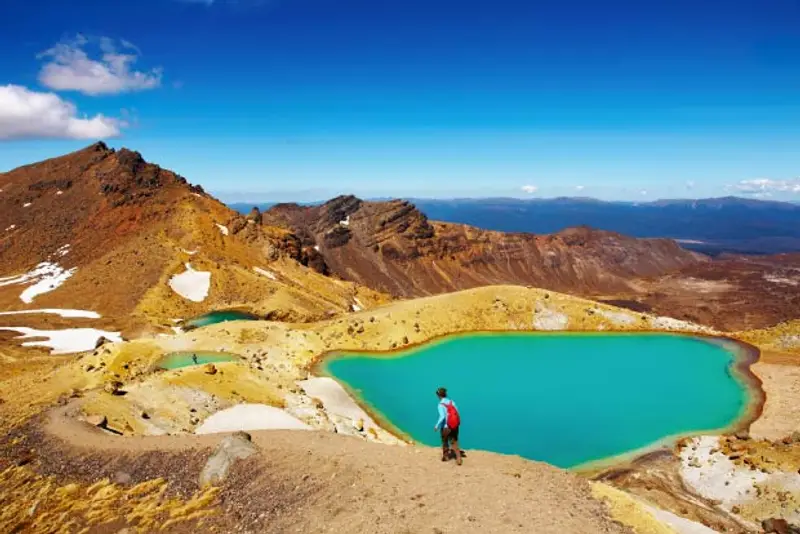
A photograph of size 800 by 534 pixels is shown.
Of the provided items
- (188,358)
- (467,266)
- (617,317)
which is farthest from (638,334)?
(467,266)

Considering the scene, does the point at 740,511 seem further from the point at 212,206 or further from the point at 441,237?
the point at 441,237

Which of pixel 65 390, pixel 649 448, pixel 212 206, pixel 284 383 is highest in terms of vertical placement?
pixel 212 206

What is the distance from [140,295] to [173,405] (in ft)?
186

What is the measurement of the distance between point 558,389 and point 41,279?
3528 inches

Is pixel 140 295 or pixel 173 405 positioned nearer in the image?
pixel 173 405

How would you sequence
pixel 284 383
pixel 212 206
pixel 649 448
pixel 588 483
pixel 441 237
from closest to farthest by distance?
pixel 588 483 < pixel 649 448 < pixel 284 383 < pixel 212 206 < pixel 441 237

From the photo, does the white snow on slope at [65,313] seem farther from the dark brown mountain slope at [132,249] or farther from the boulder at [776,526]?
the boulder at [776,526]

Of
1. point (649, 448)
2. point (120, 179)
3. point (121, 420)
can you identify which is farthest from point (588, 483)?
point (120, 179)

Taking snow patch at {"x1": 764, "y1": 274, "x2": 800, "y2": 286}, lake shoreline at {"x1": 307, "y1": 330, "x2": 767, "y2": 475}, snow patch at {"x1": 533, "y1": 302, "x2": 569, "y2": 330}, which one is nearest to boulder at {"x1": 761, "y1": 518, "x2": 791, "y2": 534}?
lake shoreline at {"x1": 307, "y1": 330, "x2": 767, "y2": 475}

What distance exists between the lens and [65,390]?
29172mm

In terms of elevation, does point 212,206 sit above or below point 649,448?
above

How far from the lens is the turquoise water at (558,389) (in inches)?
1292

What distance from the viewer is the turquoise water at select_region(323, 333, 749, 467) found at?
32812 mm

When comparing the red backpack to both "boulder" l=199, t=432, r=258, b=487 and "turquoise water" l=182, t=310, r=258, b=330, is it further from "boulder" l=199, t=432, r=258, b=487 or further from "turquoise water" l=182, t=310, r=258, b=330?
"turquoise water" l=182, t=310, r=258, b=330
